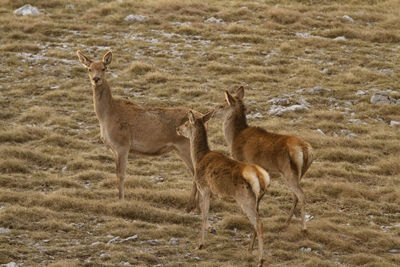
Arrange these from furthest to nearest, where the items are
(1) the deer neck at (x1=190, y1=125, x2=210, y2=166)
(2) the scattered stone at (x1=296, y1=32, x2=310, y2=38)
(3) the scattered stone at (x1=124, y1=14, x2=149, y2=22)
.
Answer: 1. (3) the scattered stone at (x1=124, y1=14, x2=149, y2=22)
2. (2) the scattered stone at (x1=296, y1=32, x2=310, y2=38)
3. (1) the deer neck at (x1=190, y1=125, x2=210, y2=166)

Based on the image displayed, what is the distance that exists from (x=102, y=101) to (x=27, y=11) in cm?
1341

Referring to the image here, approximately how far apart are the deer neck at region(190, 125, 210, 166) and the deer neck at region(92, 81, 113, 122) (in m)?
2.23

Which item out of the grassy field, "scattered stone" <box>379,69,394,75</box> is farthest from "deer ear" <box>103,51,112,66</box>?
"scattered stone" <box>379,69,394,75</box>

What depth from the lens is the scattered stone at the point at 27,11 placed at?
23266 millimetres

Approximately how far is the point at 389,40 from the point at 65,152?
1269 cm

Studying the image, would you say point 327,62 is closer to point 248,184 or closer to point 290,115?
point 290,115

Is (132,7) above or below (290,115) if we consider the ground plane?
above

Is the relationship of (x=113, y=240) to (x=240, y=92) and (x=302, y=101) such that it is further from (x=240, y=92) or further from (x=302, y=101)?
(x=302, y=101)

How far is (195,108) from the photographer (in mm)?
15766

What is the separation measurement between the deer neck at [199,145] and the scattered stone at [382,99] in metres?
7.84

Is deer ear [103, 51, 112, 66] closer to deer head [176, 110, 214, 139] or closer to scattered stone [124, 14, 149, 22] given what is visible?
deer head [176, 110, 214, 139]

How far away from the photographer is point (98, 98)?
11.4m

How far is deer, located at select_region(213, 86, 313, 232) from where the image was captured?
925 cm

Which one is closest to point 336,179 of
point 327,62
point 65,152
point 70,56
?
point 65,152
